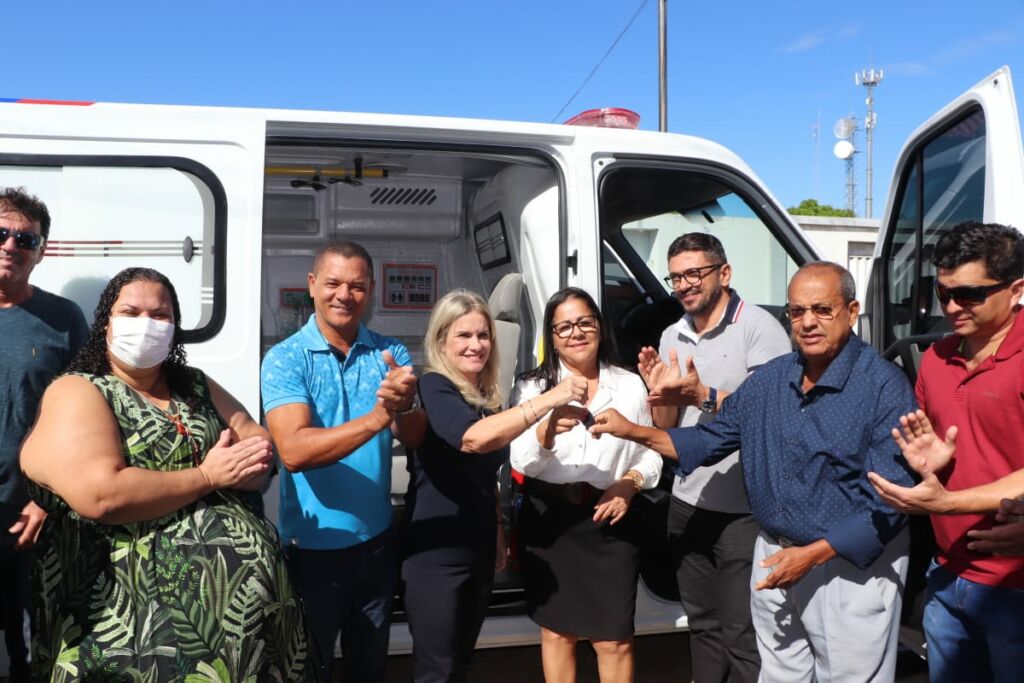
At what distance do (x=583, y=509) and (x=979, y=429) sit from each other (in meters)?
1.14

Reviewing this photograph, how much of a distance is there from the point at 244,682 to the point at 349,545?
0.47 metres

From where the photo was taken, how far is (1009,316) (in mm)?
2072

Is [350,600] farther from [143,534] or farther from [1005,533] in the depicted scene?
[1005,533]

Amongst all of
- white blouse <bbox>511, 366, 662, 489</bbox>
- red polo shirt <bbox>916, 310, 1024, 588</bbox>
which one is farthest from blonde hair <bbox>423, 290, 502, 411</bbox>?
red polo shirt <bbox>916, 310, 1024, 588</bbox>

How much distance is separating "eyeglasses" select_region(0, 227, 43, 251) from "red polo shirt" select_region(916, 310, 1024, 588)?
2.52m

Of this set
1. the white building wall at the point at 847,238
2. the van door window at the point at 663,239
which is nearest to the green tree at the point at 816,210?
the white building wall at the point at 847,238

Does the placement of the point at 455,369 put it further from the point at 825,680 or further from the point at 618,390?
the point at 825,680

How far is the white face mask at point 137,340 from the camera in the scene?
1.93 m

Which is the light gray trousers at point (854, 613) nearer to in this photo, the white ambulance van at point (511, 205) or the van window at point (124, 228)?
the white ambulance van at point (511, 205)

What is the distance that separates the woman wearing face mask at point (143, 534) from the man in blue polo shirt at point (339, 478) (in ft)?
0.85

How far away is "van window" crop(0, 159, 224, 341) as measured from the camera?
257cm

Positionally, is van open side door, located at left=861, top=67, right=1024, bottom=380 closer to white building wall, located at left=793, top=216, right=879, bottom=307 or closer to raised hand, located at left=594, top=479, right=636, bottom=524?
raised hand, located at left=594, top=479, right=636, bottom=524

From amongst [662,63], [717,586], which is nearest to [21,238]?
[717,586]

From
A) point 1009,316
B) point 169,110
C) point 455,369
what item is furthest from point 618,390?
point 169,110
